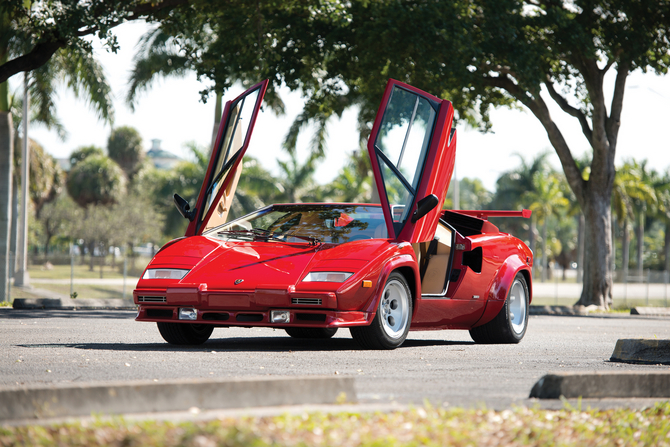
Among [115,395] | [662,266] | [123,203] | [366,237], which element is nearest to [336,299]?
[366,237]

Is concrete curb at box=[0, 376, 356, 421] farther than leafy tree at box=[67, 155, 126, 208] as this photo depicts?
No

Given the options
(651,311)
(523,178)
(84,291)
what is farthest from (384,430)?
(523,178)

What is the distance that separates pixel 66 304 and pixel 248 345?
931 centimetres

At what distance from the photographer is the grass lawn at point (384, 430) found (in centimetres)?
316

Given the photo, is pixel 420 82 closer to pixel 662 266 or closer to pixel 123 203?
pixel 123 203

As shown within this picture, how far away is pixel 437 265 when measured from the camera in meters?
8.68

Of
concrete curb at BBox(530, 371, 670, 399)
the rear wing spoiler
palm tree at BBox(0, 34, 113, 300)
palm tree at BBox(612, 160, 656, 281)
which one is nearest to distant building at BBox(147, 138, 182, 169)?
palm tree at BBox(612, 160, 656, 281)

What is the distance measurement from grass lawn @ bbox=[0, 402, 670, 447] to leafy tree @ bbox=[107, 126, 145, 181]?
232 feet

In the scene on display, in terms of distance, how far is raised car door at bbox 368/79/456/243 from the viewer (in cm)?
794

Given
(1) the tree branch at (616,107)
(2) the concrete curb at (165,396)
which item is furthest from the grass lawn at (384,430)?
(1) the tree branch at (616,107)

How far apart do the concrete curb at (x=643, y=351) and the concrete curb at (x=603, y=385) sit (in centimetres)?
218

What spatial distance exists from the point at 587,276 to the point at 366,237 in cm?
1561

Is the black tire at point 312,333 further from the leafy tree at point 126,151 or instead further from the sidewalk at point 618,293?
the leafy tree at point 126,151

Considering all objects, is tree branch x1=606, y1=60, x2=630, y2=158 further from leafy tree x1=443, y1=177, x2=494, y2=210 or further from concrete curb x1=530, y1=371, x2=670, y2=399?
leafy tree x1=443, y1=177, x2=494, y2=210
